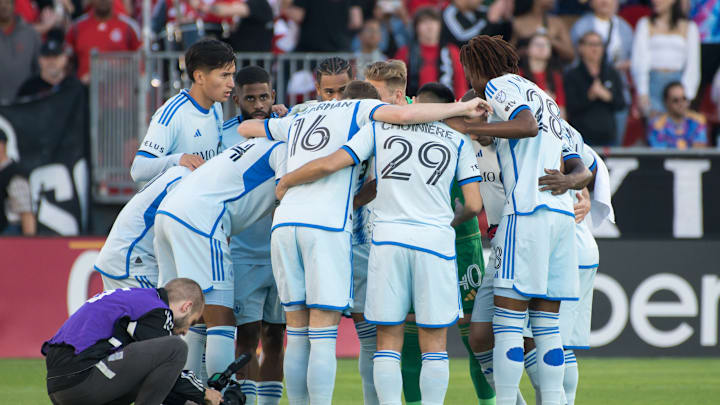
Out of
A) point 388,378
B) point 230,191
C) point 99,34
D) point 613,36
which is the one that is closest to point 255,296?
point 230,191

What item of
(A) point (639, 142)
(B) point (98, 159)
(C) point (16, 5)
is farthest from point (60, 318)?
(A) point (639, 142)

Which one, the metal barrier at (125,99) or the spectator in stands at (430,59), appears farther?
the spectator in stands at (430,59)

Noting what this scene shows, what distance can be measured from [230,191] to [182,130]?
2.62ft

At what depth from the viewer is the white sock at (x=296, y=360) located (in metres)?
6.36

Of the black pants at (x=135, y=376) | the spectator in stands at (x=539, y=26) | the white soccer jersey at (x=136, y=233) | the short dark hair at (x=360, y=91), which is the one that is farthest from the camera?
the spectator in stands at (x=539, y=26)

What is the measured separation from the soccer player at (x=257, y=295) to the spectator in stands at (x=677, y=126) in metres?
7.38

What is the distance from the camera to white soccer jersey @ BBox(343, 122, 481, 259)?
6184 mm

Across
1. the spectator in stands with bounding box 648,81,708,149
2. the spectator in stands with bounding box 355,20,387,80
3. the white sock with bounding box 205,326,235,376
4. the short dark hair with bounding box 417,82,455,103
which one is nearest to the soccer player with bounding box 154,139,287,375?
the white sock with bounding box 205,326,235,376

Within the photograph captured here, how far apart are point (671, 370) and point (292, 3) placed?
6.42 meters

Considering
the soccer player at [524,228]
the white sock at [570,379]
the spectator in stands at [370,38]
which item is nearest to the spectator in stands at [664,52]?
the spectator in stands at [370,38]

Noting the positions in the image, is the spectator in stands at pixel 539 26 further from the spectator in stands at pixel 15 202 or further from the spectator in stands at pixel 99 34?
the spectator in stands at pixel 15 202

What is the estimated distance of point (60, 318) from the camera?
1118 centimetres

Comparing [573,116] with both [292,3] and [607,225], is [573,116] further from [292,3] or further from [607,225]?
[292,3]

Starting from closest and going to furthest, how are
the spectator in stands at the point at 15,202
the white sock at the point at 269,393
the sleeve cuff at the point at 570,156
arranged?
the sleeve cuff at the point at 570,156 < the white sock at the point at 269,393 < the spectator in stands at the point at 15,202
